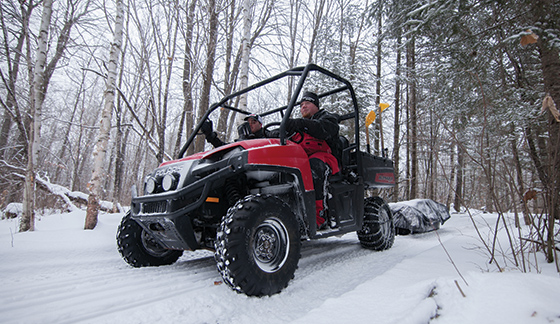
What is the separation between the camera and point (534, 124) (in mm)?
5387

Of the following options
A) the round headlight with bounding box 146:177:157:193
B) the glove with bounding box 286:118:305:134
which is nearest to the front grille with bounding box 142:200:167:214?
the round headlight with bounding box 146:177:157:193

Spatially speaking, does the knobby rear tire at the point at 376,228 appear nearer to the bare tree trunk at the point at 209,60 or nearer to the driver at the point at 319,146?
the driver at the point at 319,146

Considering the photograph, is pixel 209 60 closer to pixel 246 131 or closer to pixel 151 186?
pixel 246 131

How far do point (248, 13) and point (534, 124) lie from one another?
21.0 ft

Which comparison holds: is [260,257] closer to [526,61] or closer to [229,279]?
[229,279]

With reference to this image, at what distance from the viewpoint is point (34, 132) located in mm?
5062

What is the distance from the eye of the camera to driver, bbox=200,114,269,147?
3670 mm

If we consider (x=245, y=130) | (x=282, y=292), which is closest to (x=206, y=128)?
(x=245, y=130)

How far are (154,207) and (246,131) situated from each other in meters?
1.68

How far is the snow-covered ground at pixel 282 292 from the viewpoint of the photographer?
139 cm

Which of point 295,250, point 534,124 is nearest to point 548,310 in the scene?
point 295,250

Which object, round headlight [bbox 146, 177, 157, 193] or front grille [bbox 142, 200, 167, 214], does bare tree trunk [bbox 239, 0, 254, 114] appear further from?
front grille [bbox 142, 200, 167, 214]

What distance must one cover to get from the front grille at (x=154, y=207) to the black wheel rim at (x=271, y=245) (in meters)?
0.75

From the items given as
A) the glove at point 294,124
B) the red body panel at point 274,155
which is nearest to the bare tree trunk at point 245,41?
the glove at point 294,124
